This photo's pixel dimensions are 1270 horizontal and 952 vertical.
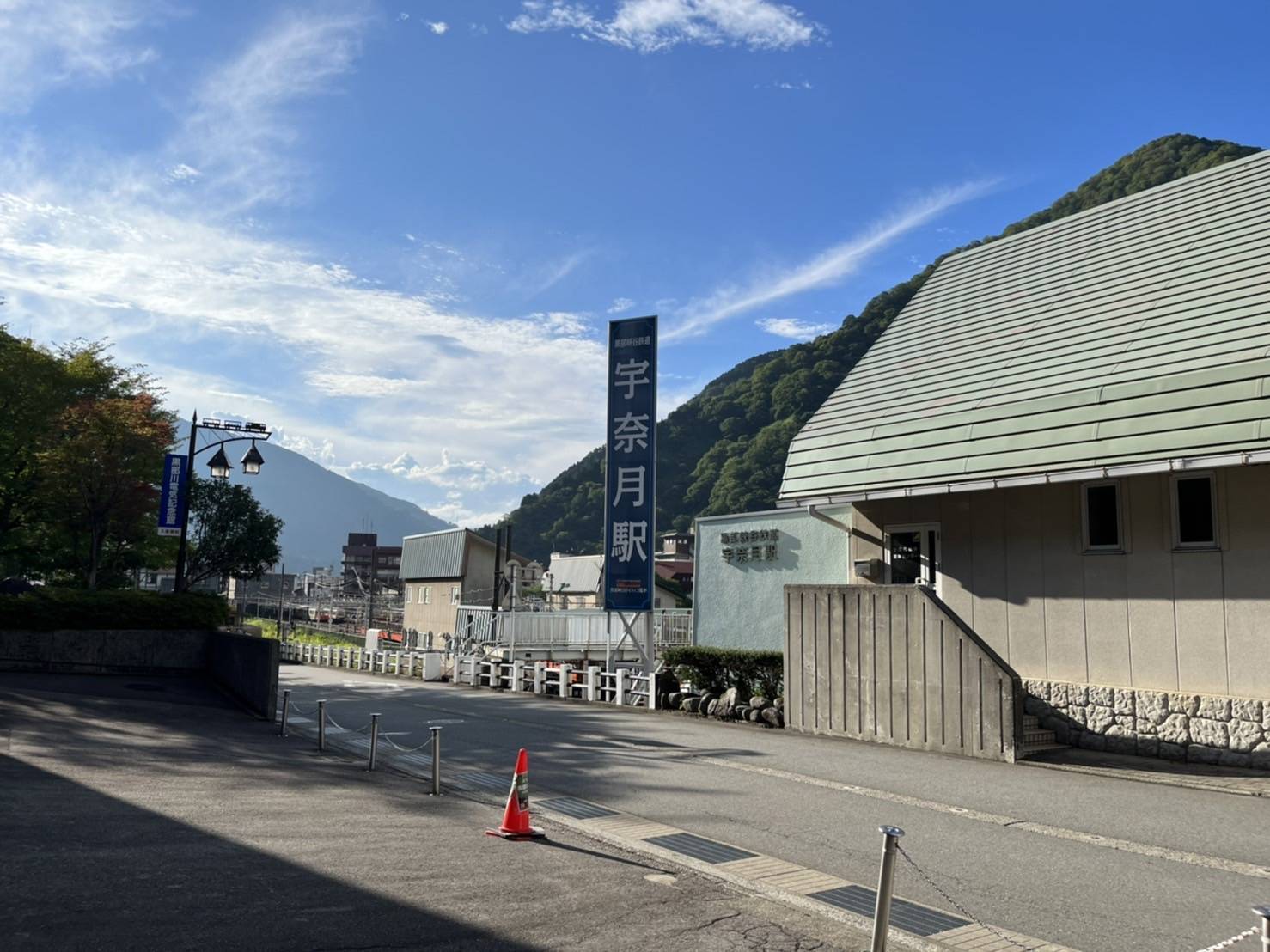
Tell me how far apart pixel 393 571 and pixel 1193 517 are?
528ft

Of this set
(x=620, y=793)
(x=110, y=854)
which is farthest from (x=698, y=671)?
(x=110, y=854)

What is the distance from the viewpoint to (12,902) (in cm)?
607

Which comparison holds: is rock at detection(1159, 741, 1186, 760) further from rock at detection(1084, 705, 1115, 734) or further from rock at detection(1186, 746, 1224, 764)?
rock at detection(1084, 705, 1115, 734)

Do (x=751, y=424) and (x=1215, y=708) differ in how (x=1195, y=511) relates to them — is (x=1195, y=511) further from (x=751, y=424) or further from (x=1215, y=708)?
(x=751, y=424)

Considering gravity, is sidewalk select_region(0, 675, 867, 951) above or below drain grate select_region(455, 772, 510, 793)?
above

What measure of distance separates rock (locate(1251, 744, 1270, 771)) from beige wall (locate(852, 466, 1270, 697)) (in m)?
0.66

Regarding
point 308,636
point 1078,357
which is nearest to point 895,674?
point 1078,357

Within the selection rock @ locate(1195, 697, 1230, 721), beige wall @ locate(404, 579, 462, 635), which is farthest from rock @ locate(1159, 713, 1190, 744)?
beige wall @ locate(404, 579, 462, 635)

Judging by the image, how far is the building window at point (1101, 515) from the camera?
13992mm

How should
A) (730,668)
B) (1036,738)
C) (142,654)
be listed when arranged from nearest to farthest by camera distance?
(1036,738) < (730,668) < (142,654)

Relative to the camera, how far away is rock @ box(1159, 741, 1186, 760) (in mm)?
12734

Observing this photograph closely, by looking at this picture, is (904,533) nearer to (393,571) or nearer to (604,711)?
(604,711)

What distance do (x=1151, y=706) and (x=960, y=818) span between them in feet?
17.1

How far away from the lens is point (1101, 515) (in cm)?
1423
